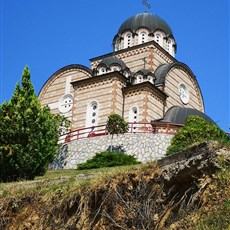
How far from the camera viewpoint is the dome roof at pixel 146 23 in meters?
35.5

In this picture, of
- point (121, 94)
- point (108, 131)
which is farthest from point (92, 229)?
point (121, 94)

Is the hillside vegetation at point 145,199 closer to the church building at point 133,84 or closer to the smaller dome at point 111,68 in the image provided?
the church building at point 133,84

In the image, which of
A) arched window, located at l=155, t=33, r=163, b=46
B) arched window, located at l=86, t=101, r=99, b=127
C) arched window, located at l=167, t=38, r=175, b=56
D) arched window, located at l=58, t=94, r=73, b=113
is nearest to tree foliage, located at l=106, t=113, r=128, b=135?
arched window, located at l=86, t=101, r=99, b=127

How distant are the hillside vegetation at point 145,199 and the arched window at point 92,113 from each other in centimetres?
1833

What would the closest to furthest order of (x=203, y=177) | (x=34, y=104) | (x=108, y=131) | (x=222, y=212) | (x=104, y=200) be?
(x=222, y=212) → (x=203, y=177) → (x=104, y=200) → (x=34, y=104) → (x=108, y=131)

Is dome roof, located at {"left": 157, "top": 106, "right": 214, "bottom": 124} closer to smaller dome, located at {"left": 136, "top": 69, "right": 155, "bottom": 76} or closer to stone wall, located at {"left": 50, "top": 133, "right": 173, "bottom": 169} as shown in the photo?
smaller dome, located at {"left": 136, "top": 69, "right": 155, "bottom": 76}

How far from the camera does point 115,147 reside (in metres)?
22.9

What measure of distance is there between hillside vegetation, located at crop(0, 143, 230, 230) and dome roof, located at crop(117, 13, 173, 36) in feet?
82.0

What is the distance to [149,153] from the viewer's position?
22.1m

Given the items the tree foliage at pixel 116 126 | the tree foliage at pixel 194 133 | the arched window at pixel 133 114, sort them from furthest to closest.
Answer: the arched window at pixel 133 114
the tree foliage at pixel 116 126
the tree foliage at pixel 194 133

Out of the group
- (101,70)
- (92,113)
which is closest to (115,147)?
(92,113)

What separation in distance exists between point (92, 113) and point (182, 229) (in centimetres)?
2212

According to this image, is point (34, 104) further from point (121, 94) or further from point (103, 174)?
point (121, 94)

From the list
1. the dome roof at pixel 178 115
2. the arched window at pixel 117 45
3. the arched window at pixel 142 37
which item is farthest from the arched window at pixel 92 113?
the arched window at pixel 117 45
